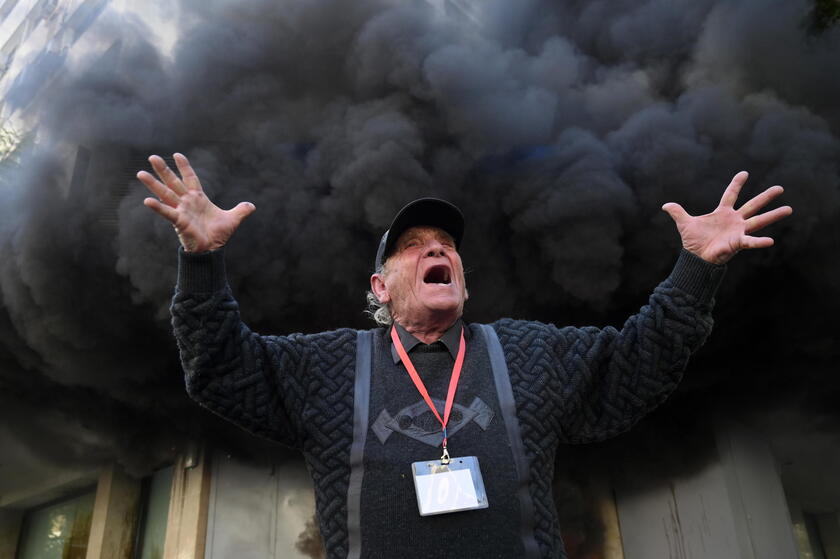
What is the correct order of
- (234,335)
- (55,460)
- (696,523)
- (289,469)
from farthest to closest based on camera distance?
(55,460), (289,469), (696,523), (234,335)

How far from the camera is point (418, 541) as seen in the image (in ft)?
5.54

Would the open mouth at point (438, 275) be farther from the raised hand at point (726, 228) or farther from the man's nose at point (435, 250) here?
the raised hand at point (726, 228)

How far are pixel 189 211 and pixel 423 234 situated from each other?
0.81 m

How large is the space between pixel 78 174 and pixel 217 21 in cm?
254

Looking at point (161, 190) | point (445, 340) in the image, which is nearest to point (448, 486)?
point (445, 340)

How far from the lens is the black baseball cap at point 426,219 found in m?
2.29

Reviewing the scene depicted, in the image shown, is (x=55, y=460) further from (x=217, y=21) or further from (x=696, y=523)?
(x=696, y=523)

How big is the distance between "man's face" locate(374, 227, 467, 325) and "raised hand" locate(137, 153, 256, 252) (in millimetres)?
569

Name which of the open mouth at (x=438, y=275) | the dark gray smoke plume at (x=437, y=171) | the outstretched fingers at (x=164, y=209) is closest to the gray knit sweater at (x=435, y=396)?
the outstretched fingers at (x=164, y=209)

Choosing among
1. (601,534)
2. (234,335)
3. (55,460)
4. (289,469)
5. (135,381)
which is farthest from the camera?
(55,460)

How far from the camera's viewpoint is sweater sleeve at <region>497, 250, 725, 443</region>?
195 cm

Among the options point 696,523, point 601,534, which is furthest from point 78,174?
point 696,523

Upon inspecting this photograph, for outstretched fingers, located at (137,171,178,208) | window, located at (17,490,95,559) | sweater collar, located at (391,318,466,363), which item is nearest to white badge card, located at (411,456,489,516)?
sweater collar, located at (391,318,466,363)

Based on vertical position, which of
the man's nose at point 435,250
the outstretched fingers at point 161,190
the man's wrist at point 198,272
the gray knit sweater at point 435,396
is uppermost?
the man's nose at point 435,250
